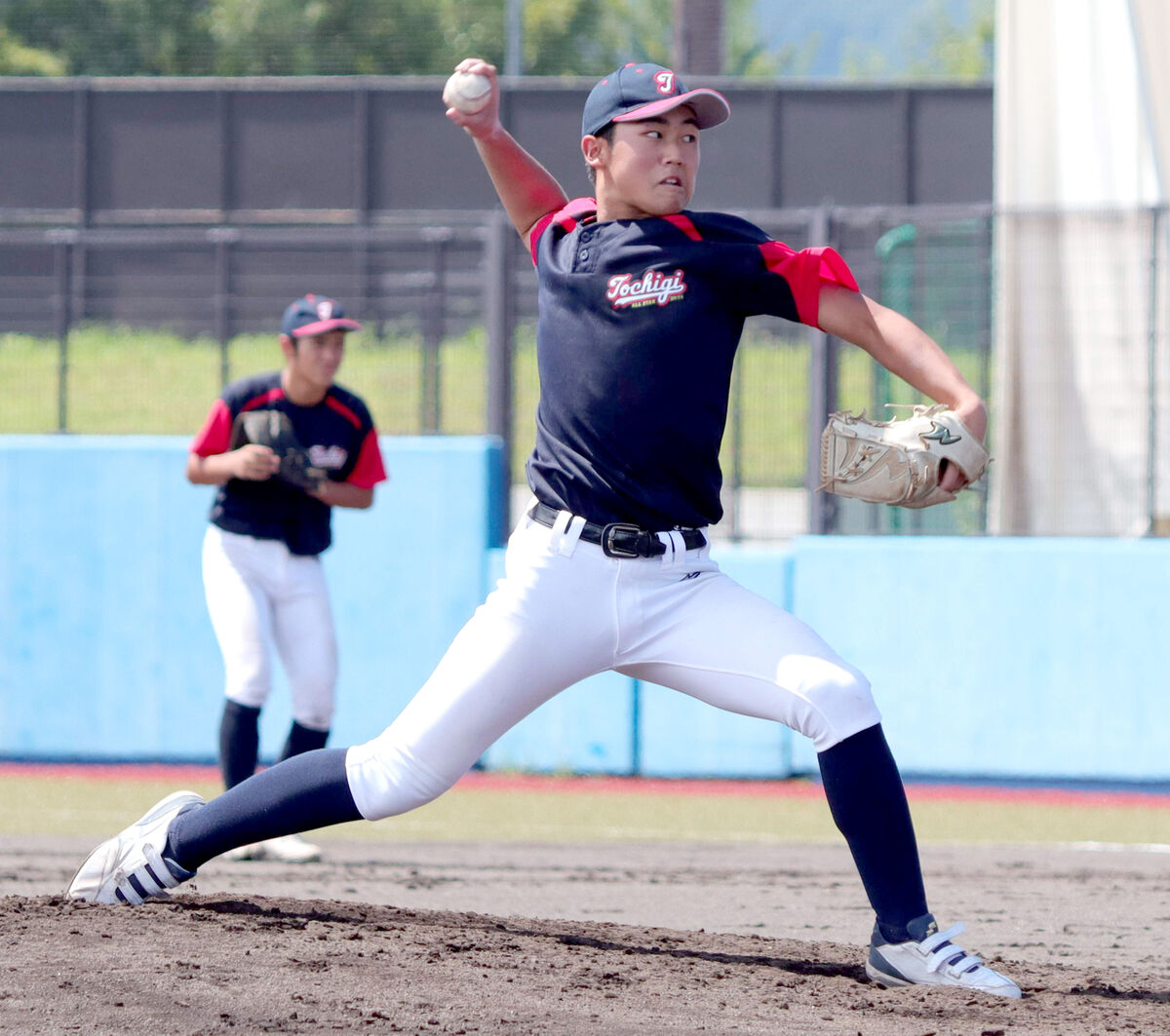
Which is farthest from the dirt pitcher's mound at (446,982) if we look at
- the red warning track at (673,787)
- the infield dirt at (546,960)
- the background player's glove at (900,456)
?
the red warning track at (673,787)

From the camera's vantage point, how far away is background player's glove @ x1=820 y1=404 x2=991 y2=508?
3.52 m

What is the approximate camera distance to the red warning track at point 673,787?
8.73 m

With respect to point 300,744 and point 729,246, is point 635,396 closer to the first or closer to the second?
point 729,246

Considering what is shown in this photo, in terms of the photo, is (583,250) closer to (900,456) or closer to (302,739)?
(900,456)

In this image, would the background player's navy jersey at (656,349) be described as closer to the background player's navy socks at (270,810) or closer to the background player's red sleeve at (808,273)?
the background player's red sleeve at (808,273)

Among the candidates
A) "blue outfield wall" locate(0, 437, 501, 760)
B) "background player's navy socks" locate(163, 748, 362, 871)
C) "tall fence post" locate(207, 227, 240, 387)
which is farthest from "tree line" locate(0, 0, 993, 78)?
"background player's navy socks" locate(163, 748, 362, 871)

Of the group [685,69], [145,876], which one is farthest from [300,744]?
[685,69]

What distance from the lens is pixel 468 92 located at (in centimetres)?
407

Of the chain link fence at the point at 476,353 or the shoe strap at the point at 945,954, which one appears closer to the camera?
the shoe strap at the point at 945,954

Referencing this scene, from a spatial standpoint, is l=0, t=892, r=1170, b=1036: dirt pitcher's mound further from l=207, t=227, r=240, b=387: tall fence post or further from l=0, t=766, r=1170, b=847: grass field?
l=207, t=227, r=240, b=387: tall fence post

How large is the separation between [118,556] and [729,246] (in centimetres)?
644

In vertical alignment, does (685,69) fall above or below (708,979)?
above

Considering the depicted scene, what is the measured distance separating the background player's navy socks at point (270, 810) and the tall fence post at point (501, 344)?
17.5 feet

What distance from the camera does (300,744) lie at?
638cm
